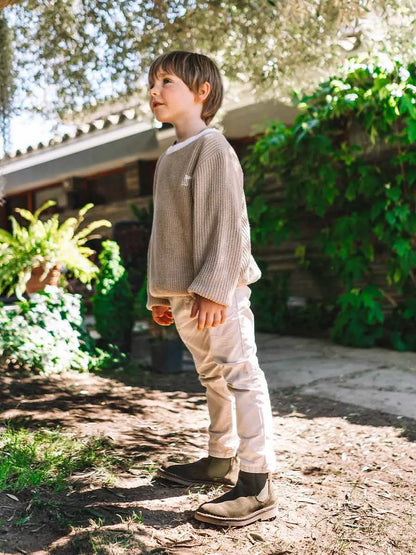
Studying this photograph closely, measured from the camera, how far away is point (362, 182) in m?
5.38

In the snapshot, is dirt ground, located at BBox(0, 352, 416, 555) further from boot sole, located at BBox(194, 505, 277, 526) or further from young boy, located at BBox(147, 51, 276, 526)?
young boy, located at BBox(147, 51, 276, 526)

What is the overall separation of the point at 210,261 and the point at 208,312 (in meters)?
0.17

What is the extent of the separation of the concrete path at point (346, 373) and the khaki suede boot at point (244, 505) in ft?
5.35

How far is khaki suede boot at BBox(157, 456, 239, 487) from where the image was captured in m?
2.40

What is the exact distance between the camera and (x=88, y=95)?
5.18 metres

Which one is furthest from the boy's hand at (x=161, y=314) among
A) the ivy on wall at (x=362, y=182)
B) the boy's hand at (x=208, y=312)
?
the ivy on wall at (x=362, y=182)

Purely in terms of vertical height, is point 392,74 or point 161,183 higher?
point 392,74

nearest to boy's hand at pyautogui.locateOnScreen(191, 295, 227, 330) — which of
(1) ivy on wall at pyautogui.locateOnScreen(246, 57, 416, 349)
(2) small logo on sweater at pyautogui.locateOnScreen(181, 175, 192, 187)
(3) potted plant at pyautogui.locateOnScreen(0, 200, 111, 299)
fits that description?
(2) small logo on sweater at pyautogui.locateOnScreen(181, 175, 192, 187)

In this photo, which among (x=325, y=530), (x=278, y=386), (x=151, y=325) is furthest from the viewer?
(x=151, y=325)

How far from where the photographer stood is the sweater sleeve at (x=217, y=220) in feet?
6.66

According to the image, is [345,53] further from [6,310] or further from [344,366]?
[6,310]

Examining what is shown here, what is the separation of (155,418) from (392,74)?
3.47 m

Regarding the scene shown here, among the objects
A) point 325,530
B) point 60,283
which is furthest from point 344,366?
point 325,530

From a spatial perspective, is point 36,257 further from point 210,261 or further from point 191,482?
point 210,261
